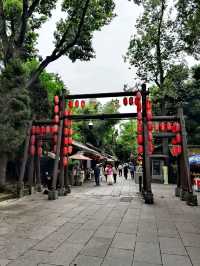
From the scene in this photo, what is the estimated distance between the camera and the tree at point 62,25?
15834mm

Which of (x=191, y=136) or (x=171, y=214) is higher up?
(x=191, y=136)

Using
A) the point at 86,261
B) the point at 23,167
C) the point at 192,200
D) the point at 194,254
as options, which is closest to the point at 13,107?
the point at 23,167

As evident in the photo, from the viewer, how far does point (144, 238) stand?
6.75 m

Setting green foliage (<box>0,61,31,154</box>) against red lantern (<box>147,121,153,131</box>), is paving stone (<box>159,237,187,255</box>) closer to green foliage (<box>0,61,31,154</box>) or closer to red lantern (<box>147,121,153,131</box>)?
red lantern (<box>147,121,153,131</box>)

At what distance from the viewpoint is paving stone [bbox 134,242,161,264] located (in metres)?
5.19

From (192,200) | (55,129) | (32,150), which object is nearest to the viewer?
(192,200)

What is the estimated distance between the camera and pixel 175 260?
5223mm

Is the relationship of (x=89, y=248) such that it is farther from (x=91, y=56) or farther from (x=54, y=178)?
(x=91, y=56)

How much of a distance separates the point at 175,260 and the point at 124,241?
1.52 metres

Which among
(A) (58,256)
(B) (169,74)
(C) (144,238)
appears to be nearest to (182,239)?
(C) (144,238)

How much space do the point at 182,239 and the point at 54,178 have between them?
8.91m

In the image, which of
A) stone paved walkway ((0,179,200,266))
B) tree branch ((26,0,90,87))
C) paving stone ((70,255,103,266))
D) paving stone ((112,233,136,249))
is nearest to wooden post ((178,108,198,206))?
stone paved walkway ((0,179,200,266))

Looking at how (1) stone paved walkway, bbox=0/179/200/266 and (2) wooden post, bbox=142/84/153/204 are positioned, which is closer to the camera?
(1) stone paved walkway, bbox=0/179/200/266

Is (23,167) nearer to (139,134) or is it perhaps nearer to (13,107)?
(13,107)
